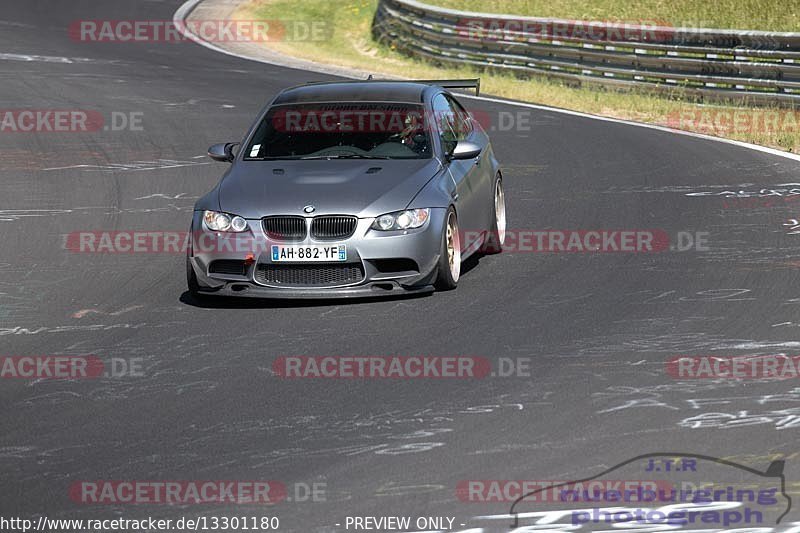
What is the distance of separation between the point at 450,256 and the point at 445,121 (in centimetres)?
170

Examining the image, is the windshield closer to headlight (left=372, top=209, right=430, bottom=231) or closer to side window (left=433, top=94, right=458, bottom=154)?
side window (left=433, top=94, right=458, bottom=154)

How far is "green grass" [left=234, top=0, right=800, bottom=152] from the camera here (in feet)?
74.8

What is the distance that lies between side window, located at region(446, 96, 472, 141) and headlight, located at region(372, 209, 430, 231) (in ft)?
6.53

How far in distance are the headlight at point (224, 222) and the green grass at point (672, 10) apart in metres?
23.9

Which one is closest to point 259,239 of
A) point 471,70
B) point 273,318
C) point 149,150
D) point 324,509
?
point 273,318

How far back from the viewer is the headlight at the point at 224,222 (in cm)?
1054

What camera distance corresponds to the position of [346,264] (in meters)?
10.4

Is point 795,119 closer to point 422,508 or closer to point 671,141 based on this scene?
point 671,141

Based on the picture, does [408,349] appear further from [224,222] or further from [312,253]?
[224,222]

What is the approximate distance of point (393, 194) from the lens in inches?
421

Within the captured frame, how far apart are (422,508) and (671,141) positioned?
14.2 m

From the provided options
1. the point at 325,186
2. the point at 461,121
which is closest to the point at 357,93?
the point at 461,121

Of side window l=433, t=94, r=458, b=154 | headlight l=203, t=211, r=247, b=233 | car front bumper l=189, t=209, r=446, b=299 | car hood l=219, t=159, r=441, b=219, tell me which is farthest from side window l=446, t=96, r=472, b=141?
headlight l=203, t=211, r=247, b=233

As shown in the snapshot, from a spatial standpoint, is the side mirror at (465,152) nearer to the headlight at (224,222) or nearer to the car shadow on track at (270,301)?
the car shadow on track at (270,301)
